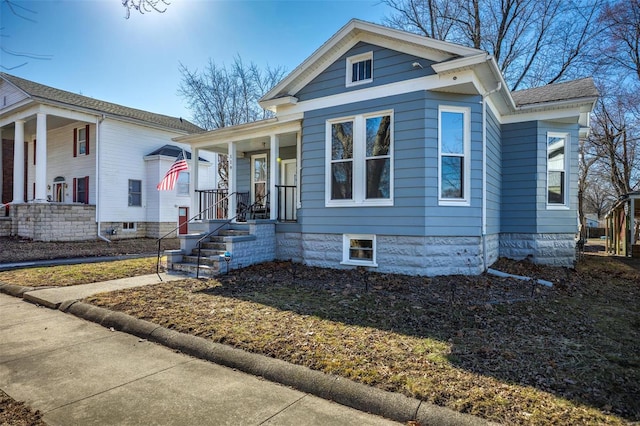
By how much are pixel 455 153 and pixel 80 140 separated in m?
18.0

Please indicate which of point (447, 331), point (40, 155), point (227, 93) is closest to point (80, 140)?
point (40, 155)

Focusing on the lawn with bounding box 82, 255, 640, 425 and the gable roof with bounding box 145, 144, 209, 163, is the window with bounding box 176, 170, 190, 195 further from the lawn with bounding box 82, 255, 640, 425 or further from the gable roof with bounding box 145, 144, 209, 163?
the lawn with bounding box 82, 255, 640, 425

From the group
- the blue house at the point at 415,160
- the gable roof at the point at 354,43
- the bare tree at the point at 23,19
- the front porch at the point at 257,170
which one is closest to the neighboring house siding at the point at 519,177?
the blue house at the point at 415,160

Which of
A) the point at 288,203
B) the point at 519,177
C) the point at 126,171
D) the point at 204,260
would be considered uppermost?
the point at 126,171

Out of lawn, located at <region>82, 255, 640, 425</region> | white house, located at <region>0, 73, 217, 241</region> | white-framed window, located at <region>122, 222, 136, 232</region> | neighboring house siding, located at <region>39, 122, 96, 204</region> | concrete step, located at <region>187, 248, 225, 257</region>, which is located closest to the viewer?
lawn, located at <region>82, 255, 640, 425</region>

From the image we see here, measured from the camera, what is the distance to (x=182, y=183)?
19.6m

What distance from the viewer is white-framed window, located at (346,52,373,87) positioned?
827 cm

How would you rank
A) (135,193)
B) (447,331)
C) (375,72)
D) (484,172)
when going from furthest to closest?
(135,193) < (375,72) < (484,172) < (447,331)

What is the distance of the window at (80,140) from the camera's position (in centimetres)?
1783

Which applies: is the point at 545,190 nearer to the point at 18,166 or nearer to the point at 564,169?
the point at 564,169

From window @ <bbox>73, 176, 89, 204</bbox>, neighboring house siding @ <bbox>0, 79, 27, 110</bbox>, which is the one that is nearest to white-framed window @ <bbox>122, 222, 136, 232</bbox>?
window @ <bbox>73, 176, 89, 204</bbox>

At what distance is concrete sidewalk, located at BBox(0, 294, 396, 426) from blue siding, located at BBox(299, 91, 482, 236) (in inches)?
196

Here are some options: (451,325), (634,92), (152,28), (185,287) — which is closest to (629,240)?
(634,92)

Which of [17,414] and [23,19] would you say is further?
[23,19]
